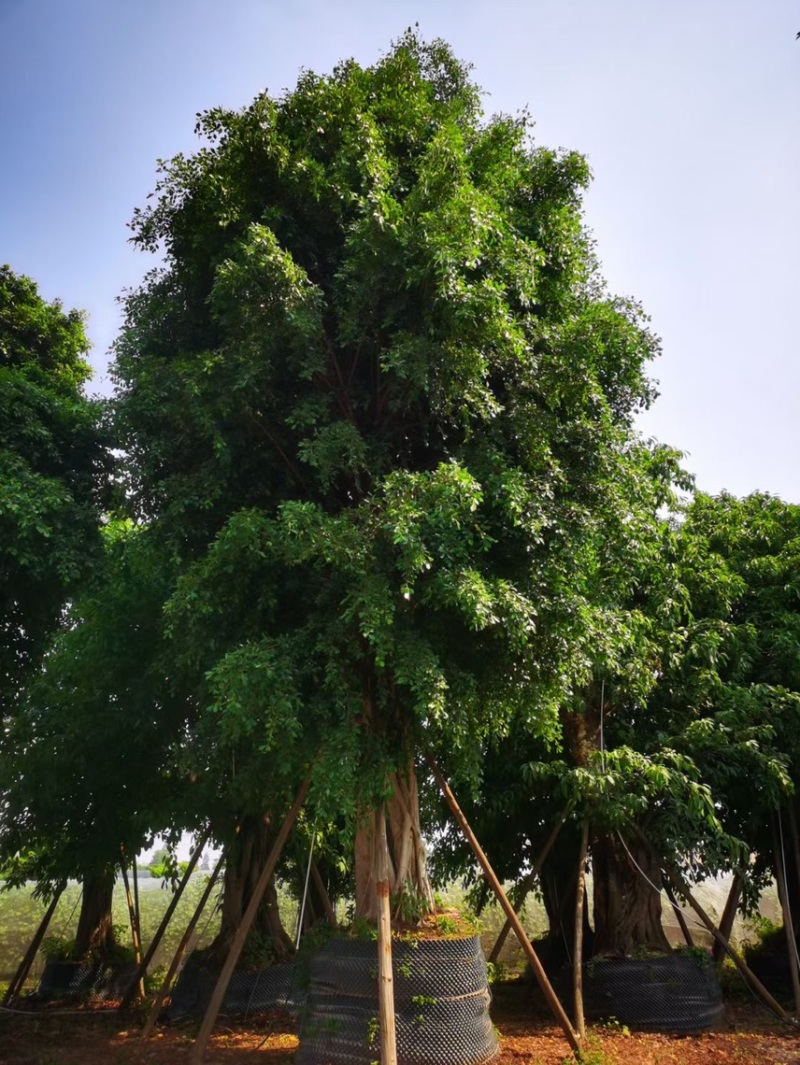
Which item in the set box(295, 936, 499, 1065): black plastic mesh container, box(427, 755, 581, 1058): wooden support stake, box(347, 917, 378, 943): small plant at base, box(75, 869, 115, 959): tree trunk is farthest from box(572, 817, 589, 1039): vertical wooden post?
box(75, 869, 115, 959): tree trunk

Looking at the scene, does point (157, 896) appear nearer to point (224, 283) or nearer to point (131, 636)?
point (131, 636)

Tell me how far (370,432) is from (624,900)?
7.66 m

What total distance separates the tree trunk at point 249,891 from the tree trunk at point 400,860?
3861 millimetres

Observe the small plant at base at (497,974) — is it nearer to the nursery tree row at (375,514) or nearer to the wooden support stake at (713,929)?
the nursery tree row at (375,514)

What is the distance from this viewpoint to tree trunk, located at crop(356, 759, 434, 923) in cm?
736

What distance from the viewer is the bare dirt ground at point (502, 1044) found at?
761 cm

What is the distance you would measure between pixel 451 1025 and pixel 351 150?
320 inches

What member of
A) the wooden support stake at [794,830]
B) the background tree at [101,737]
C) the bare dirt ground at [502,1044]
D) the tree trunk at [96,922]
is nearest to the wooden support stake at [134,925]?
the background tree at [101,737]

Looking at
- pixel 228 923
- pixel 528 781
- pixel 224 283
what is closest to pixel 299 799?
pixel 528 781

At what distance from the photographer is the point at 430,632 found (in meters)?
6.96

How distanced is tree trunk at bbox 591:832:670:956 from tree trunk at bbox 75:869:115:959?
8590mm

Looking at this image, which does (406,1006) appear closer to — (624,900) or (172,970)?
(172,970)

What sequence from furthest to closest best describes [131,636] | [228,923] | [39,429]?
[228,923] → [131,636] → [39,429]

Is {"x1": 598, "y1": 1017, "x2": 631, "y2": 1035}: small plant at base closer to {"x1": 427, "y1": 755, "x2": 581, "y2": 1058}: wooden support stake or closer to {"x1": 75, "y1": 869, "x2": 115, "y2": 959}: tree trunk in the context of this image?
{"x1": 427, "y1": 755, "x2": 581, "y2": 1058}: wooden support stake
